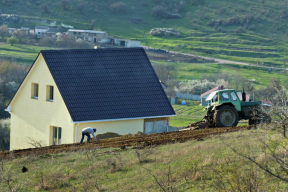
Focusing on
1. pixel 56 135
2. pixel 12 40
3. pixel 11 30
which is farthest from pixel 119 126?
pixel 11 30

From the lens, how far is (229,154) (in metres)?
13.1

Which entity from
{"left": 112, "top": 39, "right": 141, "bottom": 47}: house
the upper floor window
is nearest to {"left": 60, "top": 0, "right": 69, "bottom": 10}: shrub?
{"left": 112, "top": 39, "right": 141, "bottom": 47}: house

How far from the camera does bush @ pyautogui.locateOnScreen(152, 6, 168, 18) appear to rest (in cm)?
16725

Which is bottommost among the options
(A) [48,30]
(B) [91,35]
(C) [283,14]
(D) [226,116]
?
(D) [226,116]

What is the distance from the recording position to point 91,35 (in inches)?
5202

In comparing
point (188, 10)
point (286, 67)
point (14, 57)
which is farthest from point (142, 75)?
point (188, 10)

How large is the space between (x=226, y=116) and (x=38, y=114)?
11792mm

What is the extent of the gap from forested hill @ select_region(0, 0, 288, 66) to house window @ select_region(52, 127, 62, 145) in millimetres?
95921

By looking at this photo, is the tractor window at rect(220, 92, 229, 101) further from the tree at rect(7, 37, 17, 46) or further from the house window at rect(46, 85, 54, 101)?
the tree at rect(7, 37, 17, 46)

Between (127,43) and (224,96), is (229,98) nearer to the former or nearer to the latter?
(224,96)

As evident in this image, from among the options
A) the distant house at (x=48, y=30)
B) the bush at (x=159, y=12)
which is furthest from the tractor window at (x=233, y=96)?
the bush at (x=159, y=12)

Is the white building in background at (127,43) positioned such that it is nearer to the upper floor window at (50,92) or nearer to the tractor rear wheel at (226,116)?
the upper floor window at (50,92)

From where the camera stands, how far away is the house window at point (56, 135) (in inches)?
1076

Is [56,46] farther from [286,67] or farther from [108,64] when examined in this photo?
[108,64]
